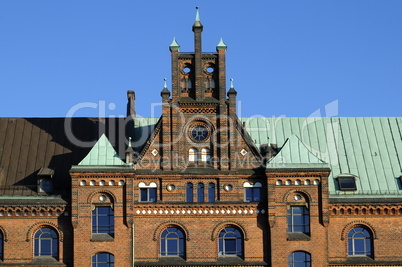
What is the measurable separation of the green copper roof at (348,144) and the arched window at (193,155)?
4381 millimetres

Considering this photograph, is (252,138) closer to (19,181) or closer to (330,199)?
(330,199)

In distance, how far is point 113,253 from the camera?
66125mm

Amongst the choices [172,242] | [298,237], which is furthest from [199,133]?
[298,237]

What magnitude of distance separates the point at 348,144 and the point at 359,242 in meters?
7.25

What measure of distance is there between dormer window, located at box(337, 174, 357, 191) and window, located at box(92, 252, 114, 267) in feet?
45.2

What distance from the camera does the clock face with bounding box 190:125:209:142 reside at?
225ft

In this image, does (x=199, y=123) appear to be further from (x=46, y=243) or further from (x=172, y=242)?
(x=46, y=243)

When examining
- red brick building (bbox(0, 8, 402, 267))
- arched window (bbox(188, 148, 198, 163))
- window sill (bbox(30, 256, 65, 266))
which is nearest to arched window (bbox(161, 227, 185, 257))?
red brick building (bbox(0, 8, 402, 267))

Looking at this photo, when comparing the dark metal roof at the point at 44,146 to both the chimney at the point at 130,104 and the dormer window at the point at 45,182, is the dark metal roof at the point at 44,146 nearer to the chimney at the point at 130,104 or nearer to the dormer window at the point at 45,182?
the dormer window at the point at 45,182

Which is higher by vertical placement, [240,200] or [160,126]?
[160,126]

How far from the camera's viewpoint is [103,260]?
66.2 metres

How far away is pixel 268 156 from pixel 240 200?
10.0ft

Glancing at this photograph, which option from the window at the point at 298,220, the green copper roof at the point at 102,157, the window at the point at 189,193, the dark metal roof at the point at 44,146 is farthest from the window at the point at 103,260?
the window at the point at 298,220

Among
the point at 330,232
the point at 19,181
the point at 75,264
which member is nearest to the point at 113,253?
the point at 75,264
